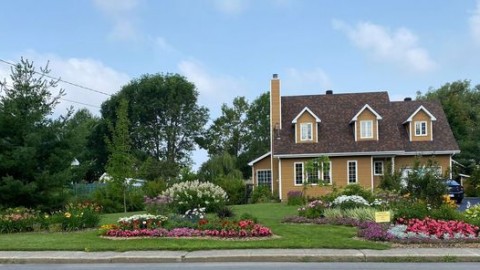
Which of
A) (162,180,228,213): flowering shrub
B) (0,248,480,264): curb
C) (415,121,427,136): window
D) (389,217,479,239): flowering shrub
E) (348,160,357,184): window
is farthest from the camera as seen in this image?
(415,121,427,136): window

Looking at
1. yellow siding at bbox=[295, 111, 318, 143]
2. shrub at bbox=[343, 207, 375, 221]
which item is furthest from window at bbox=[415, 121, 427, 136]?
shrub at bbox=[343, 207, 375, 221]

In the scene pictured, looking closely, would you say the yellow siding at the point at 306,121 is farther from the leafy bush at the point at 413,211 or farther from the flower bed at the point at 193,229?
the flower bed at the point at 193,229

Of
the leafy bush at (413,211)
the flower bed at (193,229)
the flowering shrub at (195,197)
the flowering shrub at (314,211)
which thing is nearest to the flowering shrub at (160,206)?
the flowering shrub at (195,197)

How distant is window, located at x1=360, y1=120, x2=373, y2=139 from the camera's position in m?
38.1

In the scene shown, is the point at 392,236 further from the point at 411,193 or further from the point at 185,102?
the point at 185,102

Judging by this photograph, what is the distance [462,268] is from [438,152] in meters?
28.8

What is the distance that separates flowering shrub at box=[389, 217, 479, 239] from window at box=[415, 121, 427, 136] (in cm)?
2498

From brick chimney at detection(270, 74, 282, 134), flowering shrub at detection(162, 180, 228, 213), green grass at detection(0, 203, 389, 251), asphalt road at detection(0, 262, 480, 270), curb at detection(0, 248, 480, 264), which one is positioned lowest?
asphalt road at detection(0, 262, 480, 270)

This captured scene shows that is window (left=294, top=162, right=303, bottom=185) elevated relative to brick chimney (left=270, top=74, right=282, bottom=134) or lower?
lower

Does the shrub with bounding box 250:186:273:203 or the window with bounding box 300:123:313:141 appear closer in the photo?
the shrub with bounding box 250:186:273:203

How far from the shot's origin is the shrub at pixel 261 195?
1511 inches

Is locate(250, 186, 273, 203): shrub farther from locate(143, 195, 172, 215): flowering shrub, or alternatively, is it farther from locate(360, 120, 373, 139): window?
locate(143, 195, 172, 215): flowering shrub

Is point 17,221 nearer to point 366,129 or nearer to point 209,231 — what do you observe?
point 209,231

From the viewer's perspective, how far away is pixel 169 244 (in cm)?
1430
